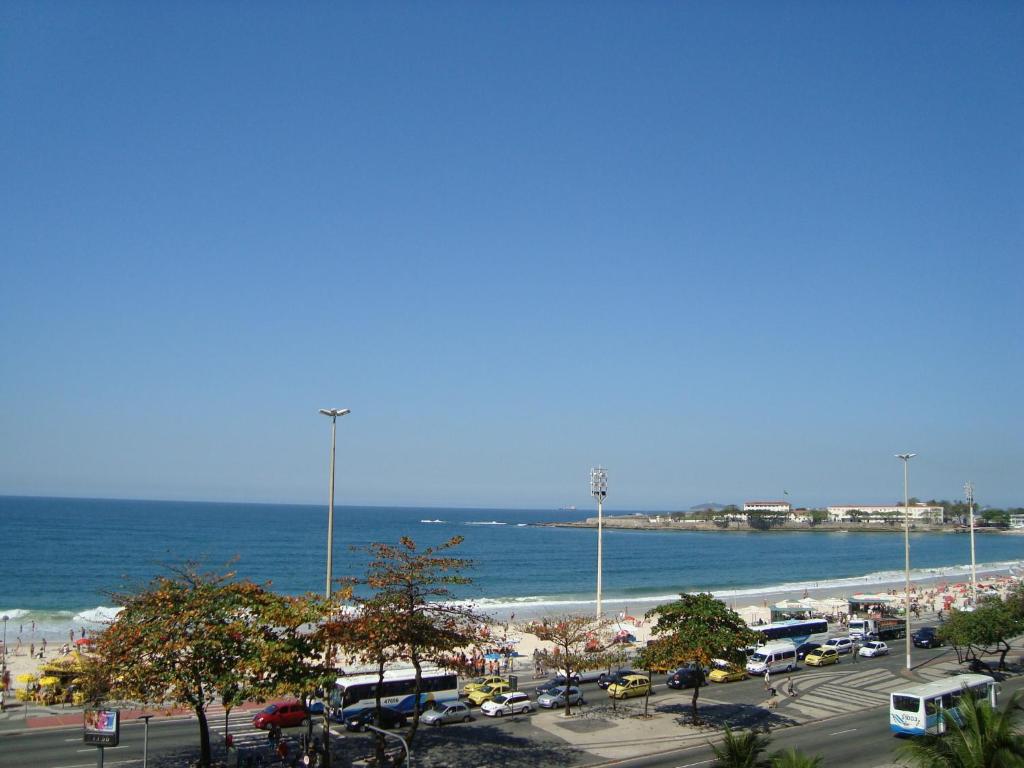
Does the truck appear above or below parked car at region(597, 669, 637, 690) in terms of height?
below

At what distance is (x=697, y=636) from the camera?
31578mm

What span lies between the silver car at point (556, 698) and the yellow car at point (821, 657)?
17488mm

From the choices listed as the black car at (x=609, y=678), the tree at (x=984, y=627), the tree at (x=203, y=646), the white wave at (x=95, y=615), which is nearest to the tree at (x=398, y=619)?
the tree at (x=203, y=646)

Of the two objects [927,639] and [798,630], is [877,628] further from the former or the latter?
[927,639]

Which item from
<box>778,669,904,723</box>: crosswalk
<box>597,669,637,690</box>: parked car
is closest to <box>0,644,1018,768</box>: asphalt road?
<box>778,669,904,723</box>: crosswalk

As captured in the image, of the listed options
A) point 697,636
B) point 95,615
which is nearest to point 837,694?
point 697,636

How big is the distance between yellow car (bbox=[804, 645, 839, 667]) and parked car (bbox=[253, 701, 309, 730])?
98.7ft

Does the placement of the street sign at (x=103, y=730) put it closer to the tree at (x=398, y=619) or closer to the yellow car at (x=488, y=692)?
the tree at (x=398, y=619)

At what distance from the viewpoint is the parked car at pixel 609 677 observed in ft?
127

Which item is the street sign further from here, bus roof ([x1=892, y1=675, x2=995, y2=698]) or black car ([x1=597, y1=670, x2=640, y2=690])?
bus roof ([x1=892, y1=675, x2=995, y2=698])

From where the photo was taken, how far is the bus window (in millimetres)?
28703

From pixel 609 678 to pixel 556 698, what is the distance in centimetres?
594

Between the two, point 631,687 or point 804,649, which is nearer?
point 631,687

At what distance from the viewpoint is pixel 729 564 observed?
147000mm
